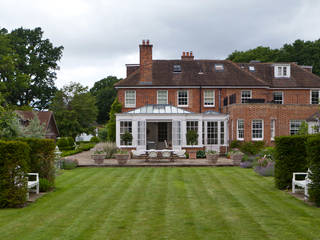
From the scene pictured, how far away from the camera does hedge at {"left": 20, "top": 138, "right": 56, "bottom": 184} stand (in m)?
A: 12.1

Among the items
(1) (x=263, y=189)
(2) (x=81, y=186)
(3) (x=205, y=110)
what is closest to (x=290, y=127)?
(3) (x=205, y=110)

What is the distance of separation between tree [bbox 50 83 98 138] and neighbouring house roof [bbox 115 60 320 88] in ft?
54.8

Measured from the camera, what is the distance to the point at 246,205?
31.5 ft

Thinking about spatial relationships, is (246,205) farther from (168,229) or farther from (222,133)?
(222,133)

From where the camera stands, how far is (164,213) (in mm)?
8758

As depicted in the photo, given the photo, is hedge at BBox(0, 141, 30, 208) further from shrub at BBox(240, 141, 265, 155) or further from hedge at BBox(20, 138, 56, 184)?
shrub at BBox(240, 141, 265, 155)

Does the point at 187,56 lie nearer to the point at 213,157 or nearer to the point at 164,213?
the point at 213,157

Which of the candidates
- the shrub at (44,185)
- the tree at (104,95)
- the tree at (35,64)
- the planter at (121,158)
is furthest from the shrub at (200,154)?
the tree at (104,95)

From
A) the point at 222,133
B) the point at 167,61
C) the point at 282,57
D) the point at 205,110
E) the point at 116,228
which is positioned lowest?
the point at 116,228

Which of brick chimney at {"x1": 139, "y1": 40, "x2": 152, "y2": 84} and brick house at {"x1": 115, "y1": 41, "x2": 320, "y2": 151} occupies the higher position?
brick chimney at {"x1": 139, "y1": 40, "x2": 152, "y2": 84}

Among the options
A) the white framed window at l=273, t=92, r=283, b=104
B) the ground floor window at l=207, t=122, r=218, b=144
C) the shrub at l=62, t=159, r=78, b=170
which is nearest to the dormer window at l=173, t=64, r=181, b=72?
the ground floor window at l=207, t=122, r=218, b=144

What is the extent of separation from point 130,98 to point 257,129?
10.9 meters

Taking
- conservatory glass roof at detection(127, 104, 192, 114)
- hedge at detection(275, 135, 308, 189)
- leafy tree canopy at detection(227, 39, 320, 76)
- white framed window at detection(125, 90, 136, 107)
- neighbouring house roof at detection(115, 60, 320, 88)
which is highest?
leafy tree canopy at detection(227, 39, 320, 76)

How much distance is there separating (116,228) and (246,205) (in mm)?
3755
